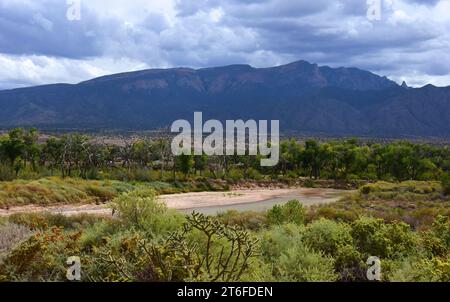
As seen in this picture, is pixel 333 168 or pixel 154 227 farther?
pixel 333 168

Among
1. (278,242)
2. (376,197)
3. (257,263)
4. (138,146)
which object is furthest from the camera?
(138,146)

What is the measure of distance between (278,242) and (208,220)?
119 inches

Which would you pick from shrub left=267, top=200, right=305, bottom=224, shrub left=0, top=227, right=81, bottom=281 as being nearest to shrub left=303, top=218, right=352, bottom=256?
shrub left=0, top=227, right=81, bottom=281

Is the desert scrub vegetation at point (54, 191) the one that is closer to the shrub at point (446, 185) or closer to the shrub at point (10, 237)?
the shrub at point (10, 237)

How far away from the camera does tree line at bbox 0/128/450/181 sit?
65938 millimetres

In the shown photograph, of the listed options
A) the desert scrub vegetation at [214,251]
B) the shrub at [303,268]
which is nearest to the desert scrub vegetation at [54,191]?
the desert scrub vegetation at [214,251]

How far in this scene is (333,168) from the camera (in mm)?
82062

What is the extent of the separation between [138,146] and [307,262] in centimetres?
7997

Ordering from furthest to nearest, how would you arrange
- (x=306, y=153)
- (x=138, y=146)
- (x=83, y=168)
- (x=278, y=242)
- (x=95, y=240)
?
1. (x=138, y=146)
2. (x=306, y=153)
3. (x=83, y=168)
4. (x=95, y=240)
5. (x=278, y=242)

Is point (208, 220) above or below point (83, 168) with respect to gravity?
above

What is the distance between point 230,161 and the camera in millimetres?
89875

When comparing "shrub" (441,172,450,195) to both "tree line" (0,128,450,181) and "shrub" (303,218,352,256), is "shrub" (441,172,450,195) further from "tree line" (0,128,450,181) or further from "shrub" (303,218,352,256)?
"shrub" (303,218,352,256)
